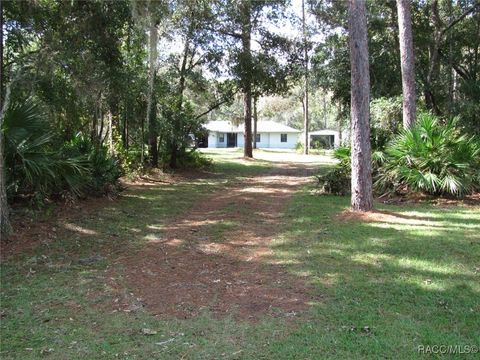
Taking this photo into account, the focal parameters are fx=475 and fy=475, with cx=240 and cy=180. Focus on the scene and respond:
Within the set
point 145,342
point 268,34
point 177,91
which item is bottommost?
point 145,342

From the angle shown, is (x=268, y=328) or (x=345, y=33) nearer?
(x=268, y=328)

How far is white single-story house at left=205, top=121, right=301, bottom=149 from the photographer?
53.4 meters

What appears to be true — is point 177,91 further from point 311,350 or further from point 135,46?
point 311,350

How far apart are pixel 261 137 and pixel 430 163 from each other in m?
44.3

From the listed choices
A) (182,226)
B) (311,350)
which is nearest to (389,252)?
(311,350)

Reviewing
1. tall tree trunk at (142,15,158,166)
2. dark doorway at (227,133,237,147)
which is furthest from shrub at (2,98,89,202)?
dark doorway at (227,133,237,147)

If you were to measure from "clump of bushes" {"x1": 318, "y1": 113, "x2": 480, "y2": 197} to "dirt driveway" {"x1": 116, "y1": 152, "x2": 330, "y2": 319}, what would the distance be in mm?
3212

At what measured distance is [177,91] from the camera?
17641 millimetres

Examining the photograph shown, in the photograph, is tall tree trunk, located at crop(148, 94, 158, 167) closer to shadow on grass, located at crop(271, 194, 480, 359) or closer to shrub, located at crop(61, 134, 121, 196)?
shrub, located at crop(61, 134, 121, 196)

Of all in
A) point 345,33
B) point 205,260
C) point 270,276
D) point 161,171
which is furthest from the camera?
point 345,33

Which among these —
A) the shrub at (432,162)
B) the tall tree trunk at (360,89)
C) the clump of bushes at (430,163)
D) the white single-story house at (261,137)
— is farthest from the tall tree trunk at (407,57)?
the white single-story house at (261,137)

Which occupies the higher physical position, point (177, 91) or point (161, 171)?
point (177, 91)

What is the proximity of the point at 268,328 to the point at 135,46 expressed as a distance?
38.8ft

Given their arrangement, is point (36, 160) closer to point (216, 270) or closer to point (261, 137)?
point (216, 270)
